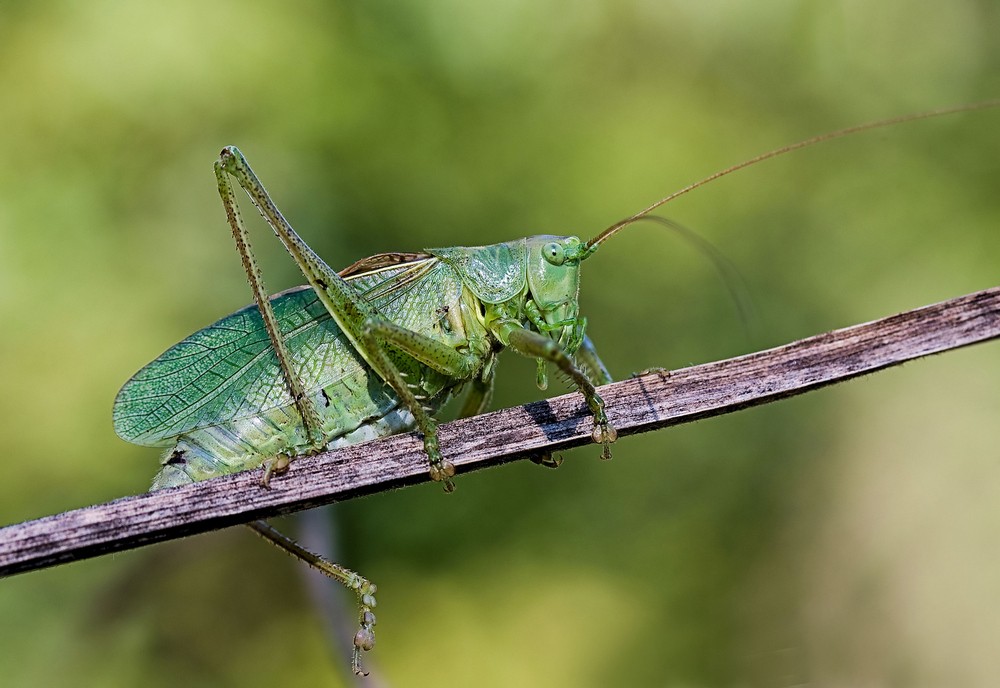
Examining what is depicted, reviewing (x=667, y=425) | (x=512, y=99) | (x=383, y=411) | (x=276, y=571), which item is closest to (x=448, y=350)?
(x=383, y=411)

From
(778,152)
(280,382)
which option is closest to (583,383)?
(778,152)

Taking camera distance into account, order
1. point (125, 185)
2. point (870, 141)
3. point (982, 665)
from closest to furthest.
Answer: point (982, 665)
point (125, 185)
point (870, 141)

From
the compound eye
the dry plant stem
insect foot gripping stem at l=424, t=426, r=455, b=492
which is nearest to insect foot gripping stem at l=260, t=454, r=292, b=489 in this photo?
the dry plant stem

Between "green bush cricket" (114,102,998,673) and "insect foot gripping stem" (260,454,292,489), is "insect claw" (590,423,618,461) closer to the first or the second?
"green bush cricket" (114,102,998,673)

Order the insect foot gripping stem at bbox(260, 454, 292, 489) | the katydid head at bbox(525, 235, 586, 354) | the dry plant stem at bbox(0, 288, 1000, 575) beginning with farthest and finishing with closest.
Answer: the katydid head at bbox(525, 235, 586, 354) < the insect foot gripping stem at bbox(260, 454, 292, 489) < the dry plant stem at bbox(0, 288, 1000, 575)

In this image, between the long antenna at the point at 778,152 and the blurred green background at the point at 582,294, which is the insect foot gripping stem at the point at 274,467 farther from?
the long antenna at the point at 778,152

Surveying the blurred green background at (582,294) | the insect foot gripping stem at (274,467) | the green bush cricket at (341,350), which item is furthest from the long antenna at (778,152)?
the insect foot gripping stem at (274,467)

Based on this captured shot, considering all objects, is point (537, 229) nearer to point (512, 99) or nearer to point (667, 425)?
point (512, 99)
